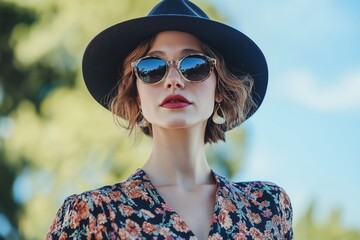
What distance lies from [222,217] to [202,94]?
37cm

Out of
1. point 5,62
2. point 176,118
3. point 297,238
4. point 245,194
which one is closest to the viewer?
point 176,118

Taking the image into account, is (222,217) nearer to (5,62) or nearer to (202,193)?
(202,193)

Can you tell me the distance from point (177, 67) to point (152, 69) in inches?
3.0

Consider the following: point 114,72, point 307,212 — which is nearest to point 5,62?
point 307,212

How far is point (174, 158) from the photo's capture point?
2.68 metres

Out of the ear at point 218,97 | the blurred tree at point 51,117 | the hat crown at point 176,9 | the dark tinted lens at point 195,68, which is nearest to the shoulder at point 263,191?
the ear at point 218,97

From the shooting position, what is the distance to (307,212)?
8.55 metres

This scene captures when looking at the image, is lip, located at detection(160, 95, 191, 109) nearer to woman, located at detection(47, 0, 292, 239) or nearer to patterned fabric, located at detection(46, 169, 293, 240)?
woman, located at detection(47, 0, 292, 239)

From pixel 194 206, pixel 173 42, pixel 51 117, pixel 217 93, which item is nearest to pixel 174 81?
pixel 173 42

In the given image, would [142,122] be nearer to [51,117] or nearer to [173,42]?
[173,42]

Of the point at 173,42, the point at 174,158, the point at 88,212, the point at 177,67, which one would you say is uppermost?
the point at 173,42

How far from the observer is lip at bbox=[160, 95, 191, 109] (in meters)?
2.57

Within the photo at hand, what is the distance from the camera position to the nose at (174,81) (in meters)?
2.56

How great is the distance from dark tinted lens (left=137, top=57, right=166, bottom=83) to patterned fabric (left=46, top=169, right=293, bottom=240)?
0.92 feet
